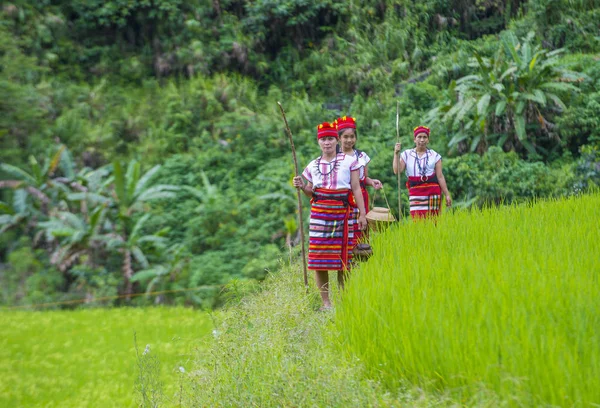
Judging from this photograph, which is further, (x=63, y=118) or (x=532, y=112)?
(x=63, y=118)

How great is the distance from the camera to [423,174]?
20.5ft

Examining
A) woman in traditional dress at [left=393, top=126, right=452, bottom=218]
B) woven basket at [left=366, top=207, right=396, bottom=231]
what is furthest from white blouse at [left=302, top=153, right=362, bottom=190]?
woman in traditional dress at [left=393, top=126, right=452, bottom=218]

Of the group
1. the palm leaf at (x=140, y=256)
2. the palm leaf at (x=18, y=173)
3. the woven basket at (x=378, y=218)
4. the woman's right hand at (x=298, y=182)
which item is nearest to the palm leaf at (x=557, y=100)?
the woven basket at (x=378, y=218)

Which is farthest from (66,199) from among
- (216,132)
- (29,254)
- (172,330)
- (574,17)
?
(574,17)

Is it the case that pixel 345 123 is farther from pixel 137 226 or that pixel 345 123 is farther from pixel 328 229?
pixel 137 226

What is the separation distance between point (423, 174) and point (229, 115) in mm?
6358

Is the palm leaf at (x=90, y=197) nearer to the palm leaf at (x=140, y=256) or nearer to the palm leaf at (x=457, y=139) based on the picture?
the palm leaf at (x=140, y=256)

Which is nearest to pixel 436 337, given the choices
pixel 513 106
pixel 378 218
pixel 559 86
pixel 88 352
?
pixel 378 218

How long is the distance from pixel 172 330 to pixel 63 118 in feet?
19.2

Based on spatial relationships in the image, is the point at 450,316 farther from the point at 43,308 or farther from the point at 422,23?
the point at 422,23

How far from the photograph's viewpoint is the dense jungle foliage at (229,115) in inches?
364

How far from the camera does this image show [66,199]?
10.1 m

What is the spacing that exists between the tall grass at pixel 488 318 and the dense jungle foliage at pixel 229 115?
10.6 feet

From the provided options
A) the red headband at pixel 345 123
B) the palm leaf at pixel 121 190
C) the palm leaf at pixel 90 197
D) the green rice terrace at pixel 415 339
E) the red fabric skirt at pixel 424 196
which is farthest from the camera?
the palm leaf at pixel 121 190
